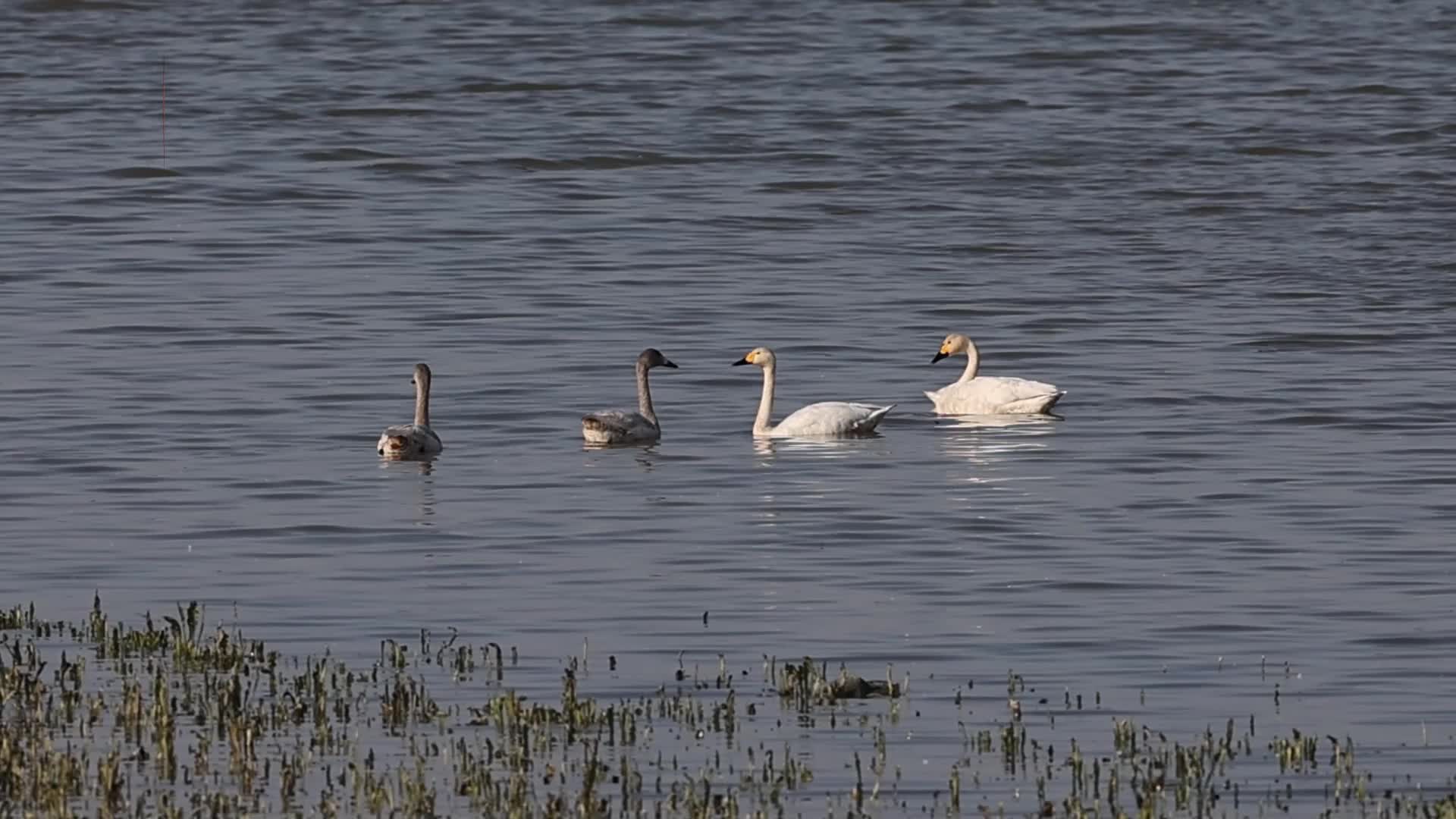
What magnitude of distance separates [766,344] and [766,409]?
4.30m

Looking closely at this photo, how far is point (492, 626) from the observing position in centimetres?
1334

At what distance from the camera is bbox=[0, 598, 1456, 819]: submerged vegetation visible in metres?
9.94

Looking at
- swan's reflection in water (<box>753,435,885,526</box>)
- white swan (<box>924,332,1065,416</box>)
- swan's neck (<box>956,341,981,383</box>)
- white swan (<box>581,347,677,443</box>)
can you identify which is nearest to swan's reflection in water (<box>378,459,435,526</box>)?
white swan (<box>581,347,677,443</box>)

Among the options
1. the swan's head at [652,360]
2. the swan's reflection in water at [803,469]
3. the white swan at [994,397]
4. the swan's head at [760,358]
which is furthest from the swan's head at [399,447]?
the white swan at [994,397]

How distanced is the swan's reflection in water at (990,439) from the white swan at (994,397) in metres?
0.06

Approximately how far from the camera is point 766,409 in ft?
68.6

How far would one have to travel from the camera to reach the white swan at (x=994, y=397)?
21.3 meters

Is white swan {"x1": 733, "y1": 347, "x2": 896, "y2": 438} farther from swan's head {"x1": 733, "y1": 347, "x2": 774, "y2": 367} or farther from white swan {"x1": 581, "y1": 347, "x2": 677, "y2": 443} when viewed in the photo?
white swan {"x1": 581, "y1": 347, "x2": 677, "y2": 443}

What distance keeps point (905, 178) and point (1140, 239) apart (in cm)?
585

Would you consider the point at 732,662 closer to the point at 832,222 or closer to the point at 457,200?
the point at 832,222

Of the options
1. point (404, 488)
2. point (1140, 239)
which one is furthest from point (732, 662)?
point (1140, 239)

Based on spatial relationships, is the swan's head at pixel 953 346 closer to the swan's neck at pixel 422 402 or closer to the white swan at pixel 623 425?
the white swan at pixel 623 425

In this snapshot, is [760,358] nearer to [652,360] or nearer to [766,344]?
[652,360]

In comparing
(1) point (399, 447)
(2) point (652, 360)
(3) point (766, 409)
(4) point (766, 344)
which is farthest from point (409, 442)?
(4) point (766, 344)
